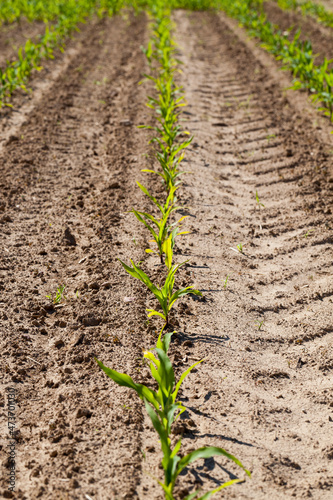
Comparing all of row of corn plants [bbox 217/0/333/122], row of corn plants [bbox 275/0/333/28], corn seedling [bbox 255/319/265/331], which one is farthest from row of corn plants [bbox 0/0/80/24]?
corn seedling [bbox 255/319/265/331]

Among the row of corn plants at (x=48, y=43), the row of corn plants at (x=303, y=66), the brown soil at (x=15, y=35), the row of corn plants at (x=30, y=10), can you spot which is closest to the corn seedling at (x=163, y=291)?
the row of corn plants at (x=303, y=66)

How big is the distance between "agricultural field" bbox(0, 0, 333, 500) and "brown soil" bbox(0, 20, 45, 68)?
2435mm

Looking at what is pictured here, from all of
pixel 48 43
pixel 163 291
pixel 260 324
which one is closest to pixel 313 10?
pixel 48 43

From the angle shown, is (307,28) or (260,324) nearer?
(260,324)

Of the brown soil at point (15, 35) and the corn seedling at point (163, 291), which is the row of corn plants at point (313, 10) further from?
the corn seedling at point (163, 291)

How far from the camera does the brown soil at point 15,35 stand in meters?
8.73

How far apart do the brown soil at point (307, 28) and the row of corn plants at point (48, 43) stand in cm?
492

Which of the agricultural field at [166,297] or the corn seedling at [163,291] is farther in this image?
the corn seedling at [163,291]

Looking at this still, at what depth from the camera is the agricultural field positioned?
1.93 metres

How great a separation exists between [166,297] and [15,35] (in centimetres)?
1029

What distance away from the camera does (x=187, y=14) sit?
15.2m

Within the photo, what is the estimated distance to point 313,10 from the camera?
46.0ft

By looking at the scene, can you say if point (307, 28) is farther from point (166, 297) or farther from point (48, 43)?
point (166, 297)

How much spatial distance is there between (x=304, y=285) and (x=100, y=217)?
1.69 metres
